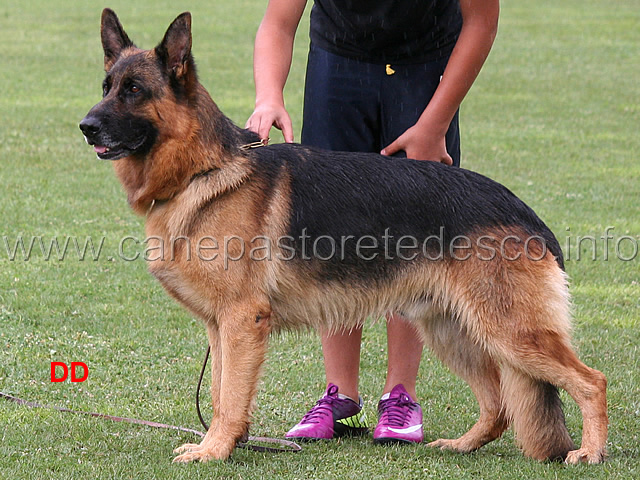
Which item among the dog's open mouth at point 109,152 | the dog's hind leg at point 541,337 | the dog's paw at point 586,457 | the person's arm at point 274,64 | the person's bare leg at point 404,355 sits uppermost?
the person's arm at point 274,64

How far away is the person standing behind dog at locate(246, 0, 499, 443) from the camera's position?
4285 mm

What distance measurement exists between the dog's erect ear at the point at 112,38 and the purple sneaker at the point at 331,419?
80.3 inches

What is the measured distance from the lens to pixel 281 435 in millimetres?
4469

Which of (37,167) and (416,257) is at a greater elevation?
(416,257)

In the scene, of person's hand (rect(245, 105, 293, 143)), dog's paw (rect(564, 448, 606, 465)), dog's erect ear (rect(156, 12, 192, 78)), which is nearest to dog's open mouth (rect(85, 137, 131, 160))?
dog's erect ear (rect(156, 12, 192, 78))

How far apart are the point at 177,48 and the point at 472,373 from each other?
86.3 inches

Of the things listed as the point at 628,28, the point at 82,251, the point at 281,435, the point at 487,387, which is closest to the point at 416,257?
the point at 487,387

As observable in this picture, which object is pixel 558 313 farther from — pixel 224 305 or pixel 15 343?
pixel 15 343

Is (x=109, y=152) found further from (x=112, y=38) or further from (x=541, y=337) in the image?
(x=541, y=337)

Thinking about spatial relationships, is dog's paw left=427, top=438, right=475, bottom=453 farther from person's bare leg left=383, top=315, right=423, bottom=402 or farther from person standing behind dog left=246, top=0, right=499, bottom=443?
person's bare leg left=383, top=315, right=423, bottom=402

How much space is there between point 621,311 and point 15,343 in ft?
14.3

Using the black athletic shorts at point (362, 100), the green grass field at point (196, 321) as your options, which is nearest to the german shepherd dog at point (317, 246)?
the green grass field at point (196, 321)

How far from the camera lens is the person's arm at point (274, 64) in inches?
175

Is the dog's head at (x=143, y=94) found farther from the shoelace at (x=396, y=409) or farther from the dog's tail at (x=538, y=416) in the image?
the dog's tail at (x=538, y=416)
